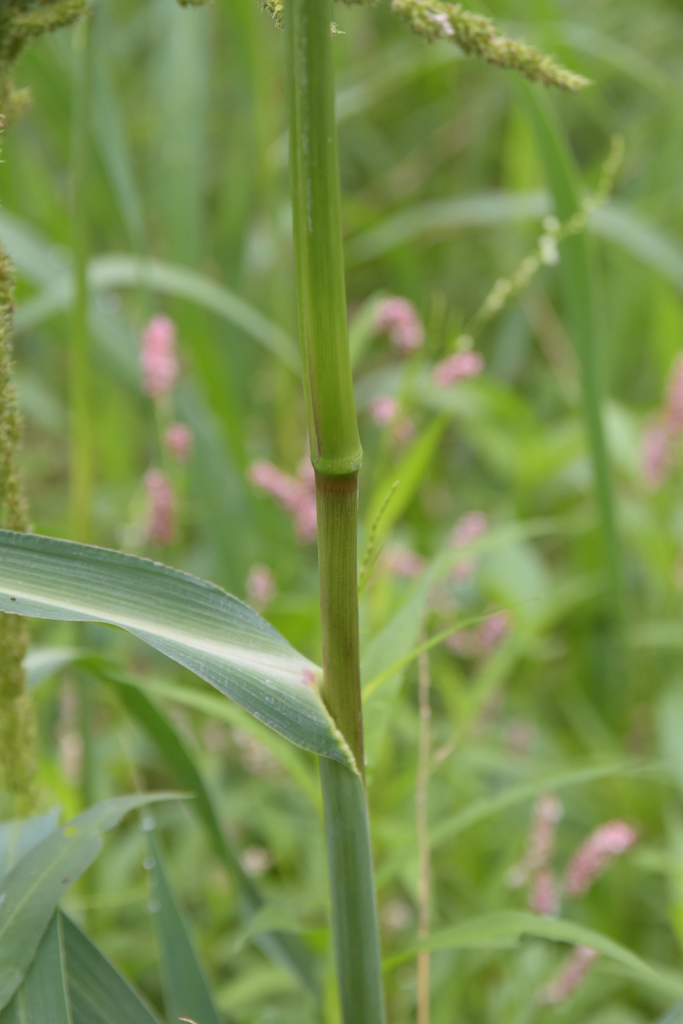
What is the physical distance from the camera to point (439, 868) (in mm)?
999

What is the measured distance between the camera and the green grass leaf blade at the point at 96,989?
1.55ft

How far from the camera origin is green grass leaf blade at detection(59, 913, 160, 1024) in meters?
0.47

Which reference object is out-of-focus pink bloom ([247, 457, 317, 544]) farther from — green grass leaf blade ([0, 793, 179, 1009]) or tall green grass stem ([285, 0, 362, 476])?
tall green grass stem ([285, 0, 362, 476])

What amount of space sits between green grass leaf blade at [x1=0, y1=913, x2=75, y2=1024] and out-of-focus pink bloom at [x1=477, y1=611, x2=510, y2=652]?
0.71 metres

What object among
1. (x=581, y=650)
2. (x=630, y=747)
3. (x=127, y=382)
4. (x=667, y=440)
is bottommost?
(x=630, y=747)

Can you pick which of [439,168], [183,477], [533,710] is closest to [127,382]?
[183,477]

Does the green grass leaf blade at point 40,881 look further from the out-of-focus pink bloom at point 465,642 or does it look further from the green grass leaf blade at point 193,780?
the out-of-focus pink bloom at point 465,642

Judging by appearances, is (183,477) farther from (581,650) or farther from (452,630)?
(452,630)

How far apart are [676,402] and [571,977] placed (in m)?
0.64

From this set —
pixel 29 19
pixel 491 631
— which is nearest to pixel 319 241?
pixel 29 19

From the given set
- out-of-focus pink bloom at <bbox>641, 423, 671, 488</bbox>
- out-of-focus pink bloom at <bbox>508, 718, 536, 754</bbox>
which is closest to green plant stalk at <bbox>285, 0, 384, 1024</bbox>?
out-of-focus pink bloom at <bbox>508, 718, 536, 754</bbox>

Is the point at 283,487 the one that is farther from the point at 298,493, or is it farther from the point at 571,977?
the point at 571,977

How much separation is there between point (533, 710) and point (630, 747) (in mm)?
131

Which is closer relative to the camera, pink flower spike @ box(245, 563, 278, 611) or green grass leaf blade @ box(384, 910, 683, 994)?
green grass leaf blade @ box(384, 910, 683, 994)
